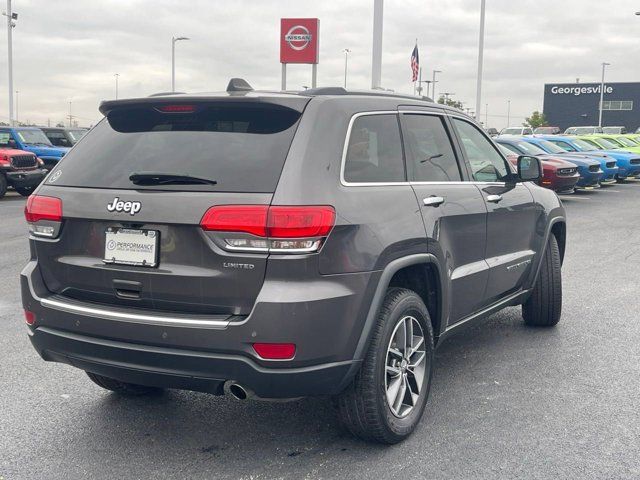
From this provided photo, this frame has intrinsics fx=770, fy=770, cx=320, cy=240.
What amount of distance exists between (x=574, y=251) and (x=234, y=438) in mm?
7701

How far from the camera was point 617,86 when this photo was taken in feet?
295

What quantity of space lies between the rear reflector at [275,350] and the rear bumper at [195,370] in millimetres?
56

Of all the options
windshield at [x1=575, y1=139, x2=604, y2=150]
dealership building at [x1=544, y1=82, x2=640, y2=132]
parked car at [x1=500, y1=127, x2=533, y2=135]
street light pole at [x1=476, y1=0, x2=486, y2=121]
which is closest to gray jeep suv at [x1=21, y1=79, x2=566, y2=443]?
windshield at [x1=575, y1=139, x2=604, y2=150]

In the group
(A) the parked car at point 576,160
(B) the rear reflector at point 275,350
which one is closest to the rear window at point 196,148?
(B) the rear reflector at point 275,350

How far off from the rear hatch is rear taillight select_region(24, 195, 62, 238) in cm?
4

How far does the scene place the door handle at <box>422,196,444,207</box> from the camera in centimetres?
410

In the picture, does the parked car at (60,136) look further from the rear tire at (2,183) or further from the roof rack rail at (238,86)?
the roof rack rail at (238,86)

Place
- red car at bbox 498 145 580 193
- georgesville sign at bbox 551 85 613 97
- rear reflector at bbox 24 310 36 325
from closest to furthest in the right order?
rear reflector at bbox 24 310 36 325
red car at bbox 498 145 580 193
georgesville sign at bbox 551 85 613 97

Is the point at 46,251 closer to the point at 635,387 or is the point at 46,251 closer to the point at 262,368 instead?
the point at 262,368

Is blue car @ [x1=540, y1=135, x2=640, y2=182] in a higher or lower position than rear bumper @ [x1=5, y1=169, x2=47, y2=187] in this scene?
higher

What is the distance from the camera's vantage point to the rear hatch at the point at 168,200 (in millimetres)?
3326

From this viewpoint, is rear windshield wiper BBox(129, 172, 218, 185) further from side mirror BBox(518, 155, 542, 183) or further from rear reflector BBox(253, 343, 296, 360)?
side mirror BBox(518, 155, 542, 183)

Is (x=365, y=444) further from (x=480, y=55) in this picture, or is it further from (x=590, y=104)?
(x=590, y=104)

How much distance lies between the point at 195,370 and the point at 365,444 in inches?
40.9
